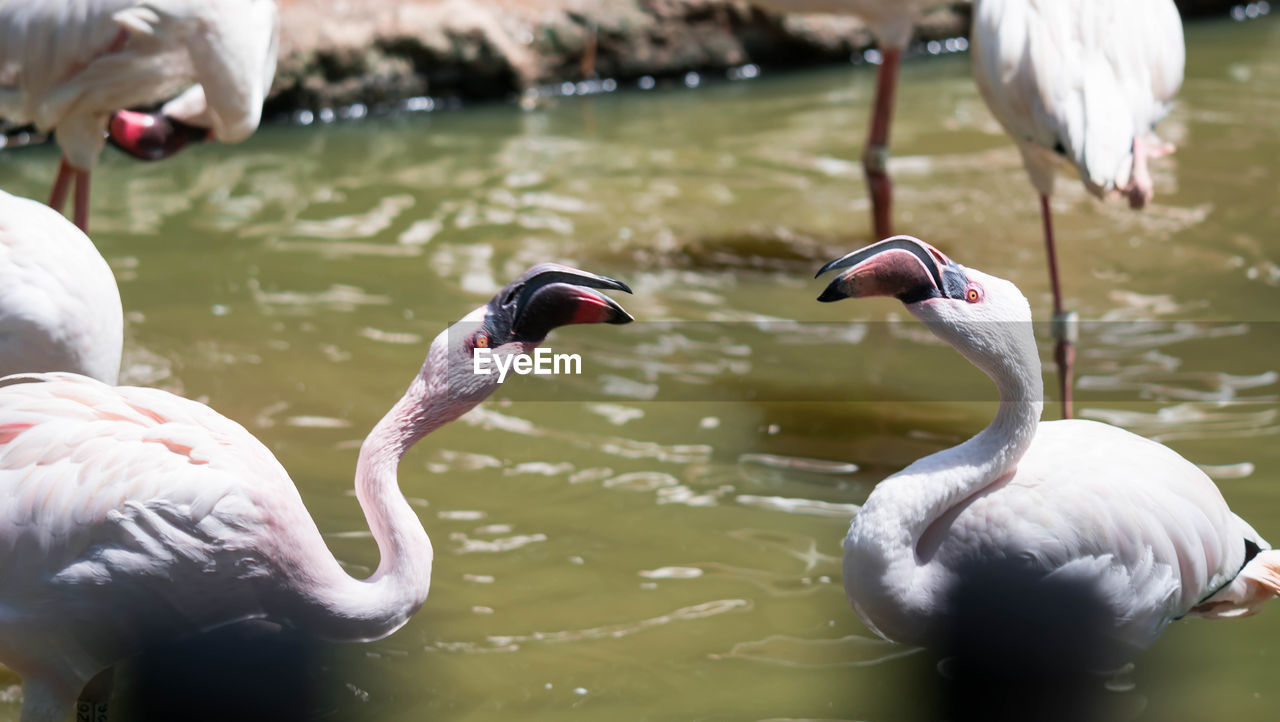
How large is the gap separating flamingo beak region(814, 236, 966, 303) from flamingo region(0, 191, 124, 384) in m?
1.38

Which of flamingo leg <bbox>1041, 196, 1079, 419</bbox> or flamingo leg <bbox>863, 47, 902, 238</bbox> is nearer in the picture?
flamingo leg <bbox>1041, 196, 1079, 419</bbox>

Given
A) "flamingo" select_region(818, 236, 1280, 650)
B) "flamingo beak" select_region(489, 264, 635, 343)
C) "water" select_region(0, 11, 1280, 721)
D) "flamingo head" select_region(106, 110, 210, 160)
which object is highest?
"flamingo beak" select_region(489, 264, 635, 343)

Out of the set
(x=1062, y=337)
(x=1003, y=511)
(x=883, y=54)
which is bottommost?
(x=1062, y=337)

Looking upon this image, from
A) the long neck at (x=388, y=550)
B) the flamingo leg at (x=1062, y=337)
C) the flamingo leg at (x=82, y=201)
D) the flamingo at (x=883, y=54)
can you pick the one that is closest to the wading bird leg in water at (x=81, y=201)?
the flamingo leg at (x=82, y=201)

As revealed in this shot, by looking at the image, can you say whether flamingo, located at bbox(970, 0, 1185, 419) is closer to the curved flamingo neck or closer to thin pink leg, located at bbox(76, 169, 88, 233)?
the curved flamingo neck

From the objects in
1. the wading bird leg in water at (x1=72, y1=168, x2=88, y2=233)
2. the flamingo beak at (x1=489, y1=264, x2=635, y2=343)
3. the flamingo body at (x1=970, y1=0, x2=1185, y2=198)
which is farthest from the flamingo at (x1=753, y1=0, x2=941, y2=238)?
the flamingo beak at (x1=489, y1=264, x2=635, y2=343)

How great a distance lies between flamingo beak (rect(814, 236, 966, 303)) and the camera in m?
2.14

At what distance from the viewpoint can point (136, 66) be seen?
3688 mm

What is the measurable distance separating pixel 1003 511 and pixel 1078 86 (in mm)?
1593

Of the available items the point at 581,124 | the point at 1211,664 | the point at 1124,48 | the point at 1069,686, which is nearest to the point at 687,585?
the point at 1069,686

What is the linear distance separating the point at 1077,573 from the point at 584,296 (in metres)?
0.92

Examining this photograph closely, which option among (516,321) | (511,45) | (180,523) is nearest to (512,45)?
(511,45)

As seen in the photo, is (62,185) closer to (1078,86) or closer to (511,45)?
(1078,86)

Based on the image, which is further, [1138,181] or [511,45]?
[511,45]
